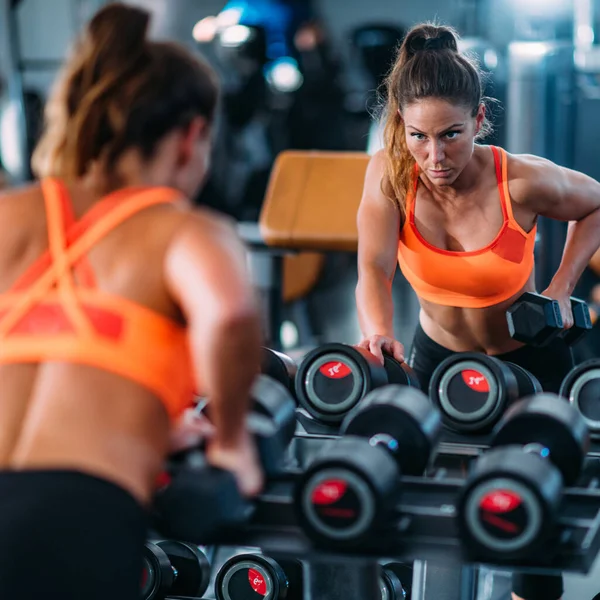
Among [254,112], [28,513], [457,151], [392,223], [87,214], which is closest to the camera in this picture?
[28,513]

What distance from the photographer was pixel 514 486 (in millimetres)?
1368

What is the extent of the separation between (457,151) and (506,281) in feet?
1.11

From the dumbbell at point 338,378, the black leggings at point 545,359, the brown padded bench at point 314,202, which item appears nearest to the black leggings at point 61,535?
the dumbbell at point 338,378

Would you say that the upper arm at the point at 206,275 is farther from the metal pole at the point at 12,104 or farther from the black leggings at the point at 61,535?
the metal pole at the point at 12,104

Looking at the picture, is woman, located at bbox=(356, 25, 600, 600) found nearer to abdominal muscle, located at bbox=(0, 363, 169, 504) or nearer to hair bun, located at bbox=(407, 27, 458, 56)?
hair bun, located at bbox=(407, 27, 458, 56)

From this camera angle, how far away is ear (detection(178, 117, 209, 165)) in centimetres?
131

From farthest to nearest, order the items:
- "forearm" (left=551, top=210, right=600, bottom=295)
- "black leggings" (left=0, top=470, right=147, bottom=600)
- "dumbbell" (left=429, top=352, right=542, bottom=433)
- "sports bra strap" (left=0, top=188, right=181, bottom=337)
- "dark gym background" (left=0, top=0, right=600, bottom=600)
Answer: "dark gym background" (left=0, top=0, right=600, bottom=600)
"forearm" (left=551, top=210, right=600, bottom=295)
"dumbbell" (left=429, top=352, right=542, bottom=433)
"sports bra strap" (left=0, top=188, right=181, bottom=337)
"black leggings" (left=0, top=470, right=147, bottom=600)

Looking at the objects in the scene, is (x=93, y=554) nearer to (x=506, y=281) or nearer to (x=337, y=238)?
(x=506, y=281)

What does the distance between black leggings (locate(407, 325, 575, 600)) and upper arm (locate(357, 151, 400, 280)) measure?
0.31m

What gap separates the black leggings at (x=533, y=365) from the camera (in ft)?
7.06

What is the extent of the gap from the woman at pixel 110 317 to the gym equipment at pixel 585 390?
89cm

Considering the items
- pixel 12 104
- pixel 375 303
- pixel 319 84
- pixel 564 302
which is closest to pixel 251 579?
pixel 375 303

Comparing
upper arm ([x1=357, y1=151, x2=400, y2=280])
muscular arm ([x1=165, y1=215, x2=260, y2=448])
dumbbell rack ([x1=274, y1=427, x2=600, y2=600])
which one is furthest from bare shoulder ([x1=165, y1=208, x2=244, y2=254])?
upper arm ([x1=357, y1=151, x2=400, y2=280])

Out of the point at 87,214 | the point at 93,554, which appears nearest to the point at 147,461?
the point at 93,554
